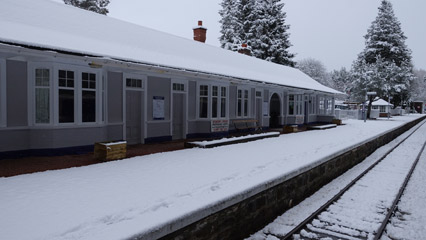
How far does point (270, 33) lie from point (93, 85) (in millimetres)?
33142

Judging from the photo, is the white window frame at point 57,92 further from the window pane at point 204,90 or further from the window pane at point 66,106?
the window pane at point 204,90

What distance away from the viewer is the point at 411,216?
659cm

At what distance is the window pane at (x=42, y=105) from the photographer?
8281 millimetres

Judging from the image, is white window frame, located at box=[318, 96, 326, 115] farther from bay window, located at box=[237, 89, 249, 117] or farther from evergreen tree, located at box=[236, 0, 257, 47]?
evergreen tree, located at box=[236, 0, 257, 47]

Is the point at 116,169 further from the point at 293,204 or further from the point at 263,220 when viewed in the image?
the point at 293,204

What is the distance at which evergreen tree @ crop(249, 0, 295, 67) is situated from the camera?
38.2m

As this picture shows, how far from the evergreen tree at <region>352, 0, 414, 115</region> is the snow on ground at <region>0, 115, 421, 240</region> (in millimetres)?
37668

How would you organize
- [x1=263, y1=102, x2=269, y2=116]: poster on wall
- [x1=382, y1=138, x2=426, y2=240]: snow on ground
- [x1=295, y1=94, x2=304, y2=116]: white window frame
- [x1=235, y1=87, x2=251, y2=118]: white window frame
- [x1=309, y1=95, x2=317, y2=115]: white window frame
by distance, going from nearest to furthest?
1. [x1=382, y1=138, x2=426, y2=240]: snow on ground
2. [x1=235, y1=87, x2=251, y2=118]: white window frame
3. [x1=263, y1=102, x2=269, y2=116]: poster on wall
4. [x1=295, y1=94, x2=304, y2=116]: white window frame
5. [x1=309, y1=95, x2=317, y2=115]: white window frame

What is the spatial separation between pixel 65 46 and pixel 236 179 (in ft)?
18.5

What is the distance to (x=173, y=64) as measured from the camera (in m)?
11.1

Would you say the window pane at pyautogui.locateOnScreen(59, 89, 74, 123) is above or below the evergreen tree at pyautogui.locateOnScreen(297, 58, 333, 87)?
below

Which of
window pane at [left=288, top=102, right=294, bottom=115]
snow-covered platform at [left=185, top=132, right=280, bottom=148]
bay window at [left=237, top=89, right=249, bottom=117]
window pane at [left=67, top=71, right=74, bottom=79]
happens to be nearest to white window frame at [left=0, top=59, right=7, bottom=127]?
window pane at [left=67, top=71, right=74, bottom=79]

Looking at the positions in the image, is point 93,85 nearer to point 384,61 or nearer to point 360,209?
point 360,209

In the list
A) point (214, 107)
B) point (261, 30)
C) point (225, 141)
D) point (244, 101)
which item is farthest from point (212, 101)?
point (261, 30)
